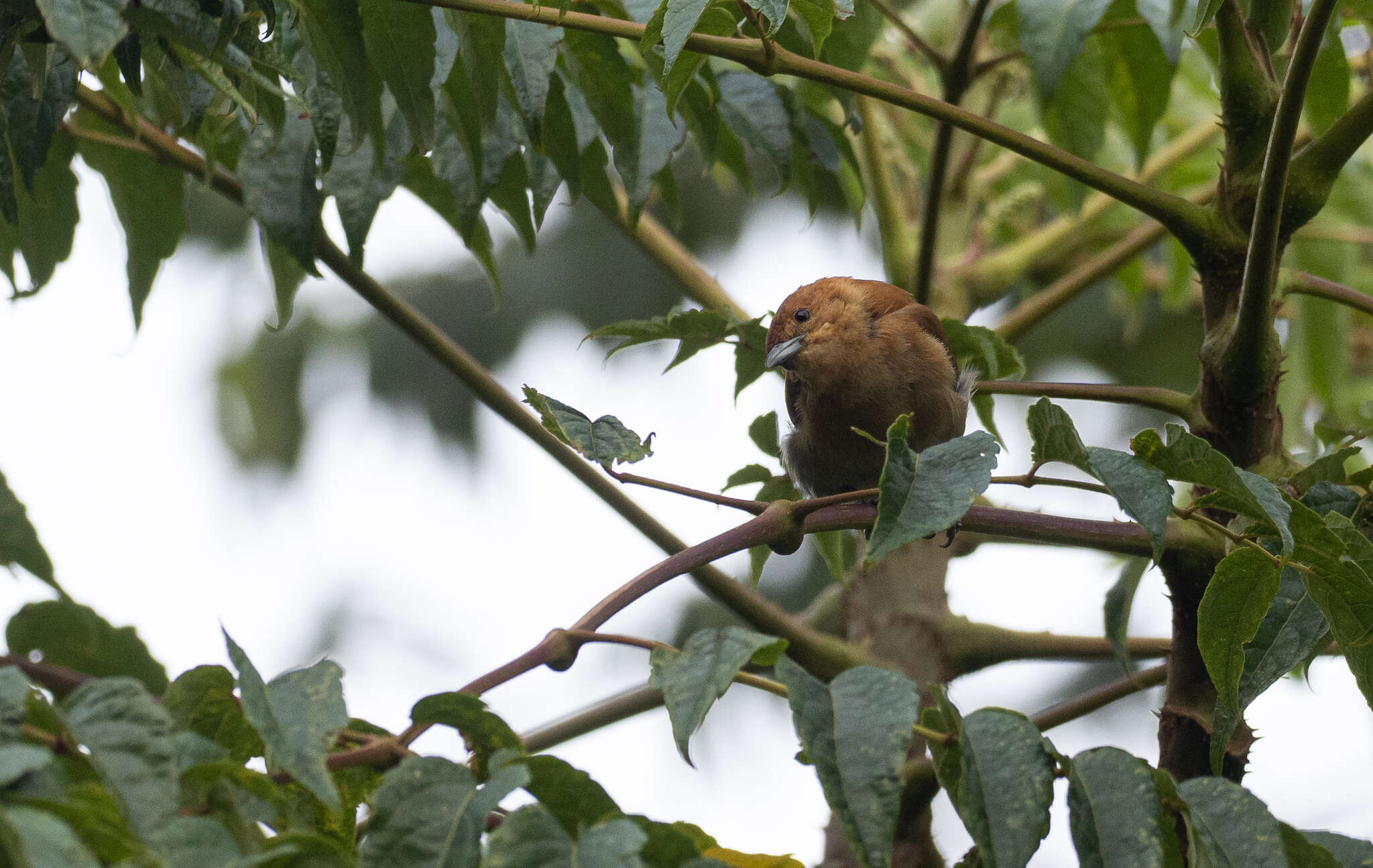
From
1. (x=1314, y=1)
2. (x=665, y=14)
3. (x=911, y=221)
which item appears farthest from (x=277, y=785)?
(x=911, y=221)

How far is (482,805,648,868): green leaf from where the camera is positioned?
129 centimetres

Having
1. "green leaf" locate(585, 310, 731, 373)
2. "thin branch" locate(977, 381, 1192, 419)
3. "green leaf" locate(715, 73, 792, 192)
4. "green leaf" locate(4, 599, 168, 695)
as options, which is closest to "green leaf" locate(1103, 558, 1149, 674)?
"thin branch" locate(977, 381, 1192, 419)

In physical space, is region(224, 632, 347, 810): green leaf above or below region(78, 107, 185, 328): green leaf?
below

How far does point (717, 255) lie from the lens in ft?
30.9

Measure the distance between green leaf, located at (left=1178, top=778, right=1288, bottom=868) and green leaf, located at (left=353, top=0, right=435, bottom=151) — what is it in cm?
146

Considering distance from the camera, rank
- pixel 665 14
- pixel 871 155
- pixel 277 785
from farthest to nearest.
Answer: pixel 871 155 → pixel 665 14 → pixel 277 785

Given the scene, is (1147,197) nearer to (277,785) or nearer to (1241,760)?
(1241,760)

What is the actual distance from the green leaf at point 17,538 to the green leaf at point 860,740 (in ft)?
4.24

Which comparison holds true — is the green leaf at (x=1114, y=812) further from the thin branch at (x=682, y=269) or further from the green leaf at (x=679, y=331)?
the thin branch at (x=682, y=269)

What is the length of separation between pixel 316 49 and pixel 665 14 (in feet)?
1.95

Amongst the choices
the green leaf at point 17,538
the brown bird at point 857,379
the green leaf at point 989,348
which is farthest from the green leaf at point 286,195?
the green leaf at point 989,348

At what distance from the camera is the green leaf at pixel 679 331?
7.84 ft

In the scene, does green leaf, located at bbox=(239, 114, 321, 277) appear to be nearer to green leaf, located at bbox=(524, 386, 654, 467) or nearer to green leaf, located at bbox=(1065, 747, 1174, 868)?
green leaf, located at bbox=(524, 386, 654, 467)

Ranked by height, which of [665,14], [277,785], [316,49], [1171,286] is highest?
[1171,286]
